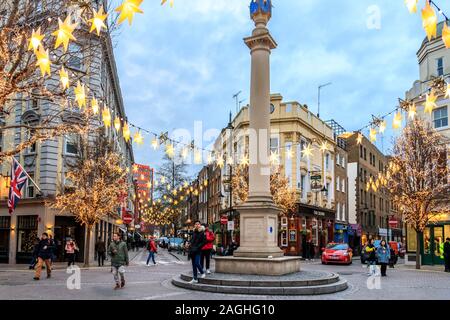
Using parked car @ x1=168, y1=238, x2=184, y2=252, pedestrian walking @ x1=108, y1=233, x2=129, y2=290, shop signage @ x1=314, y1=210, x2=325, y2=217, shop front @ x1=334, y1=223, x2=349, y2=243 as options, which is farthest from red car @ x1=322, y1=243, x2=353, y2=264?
parked car @ x1=168, y1=238, x2=184, y2=252

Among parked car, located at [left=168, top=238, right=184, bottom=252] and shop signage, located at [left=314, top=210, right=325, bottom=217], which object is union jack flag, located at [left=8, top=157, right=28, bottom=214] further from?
parked car, located at [left=168, top=238, right=184, bottom=252]

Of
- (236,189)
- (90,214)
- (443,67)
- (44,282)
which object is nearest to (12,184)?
(90,214)

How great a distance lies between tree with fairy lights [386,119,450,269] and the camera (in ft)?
91.4

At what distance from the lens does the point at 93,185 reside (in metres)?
26.3

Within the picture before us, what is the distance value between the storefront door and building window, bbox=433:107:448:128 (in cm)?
729

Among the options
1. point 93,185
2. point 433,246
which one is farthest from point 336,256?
point 93,185

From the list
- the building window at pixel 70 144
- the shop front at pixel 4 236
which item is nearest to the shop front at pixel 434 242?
the building window at pixel 70 144

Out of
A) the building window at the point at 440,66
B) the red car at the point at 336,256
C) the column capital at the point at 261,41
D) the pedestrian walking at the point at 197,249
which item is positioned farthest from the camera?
the building window at the point at 440,66

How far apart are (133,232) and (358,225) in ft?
139

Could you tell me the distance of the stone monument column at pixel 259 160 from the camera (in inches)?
642

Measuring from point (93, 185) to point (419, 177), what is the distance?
18.9 meters

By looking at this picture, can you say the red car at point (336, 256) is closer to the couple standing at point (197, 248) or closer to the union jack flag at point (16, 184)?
the couple standing at point (197, 248)

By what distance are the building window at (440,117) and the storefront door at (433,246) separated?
729cm

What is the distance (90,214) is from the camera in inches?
1036
